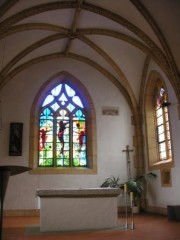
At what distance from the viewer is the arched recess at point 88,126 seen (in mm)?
10662

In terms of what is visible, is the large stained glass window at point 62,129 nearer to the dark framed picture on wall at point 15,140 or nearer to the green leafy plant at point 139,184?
the dark framed picture on wall at point 15,140

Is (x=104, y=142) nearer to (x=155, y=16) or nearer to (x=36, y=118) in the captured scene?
(x=36, y=118)

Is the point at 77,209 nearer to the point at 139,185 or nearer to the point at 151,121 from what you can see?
the point at 139,185

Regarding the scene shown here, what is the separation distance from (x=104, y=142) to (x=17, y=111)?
11.1ft

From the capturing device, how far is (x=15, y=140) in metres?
10.4

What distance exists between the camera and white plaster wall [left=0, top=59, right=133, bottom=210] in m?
10.3

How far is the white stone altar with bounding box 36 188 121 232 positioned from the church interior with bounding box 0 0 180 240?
8.42 feet

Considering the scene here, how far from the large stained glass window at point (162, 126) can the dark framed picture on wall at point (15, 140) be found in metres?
4.90

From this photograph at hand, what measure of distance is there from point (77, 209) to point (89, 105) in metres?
5.81

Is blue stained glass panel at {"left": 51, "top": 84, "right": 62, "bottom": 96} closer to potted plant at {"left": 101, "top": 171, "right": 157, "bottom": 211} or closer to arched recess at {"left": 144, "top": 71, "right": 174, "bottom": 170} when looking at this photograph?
arched recess at {"left": 144, "top": 71, "right": 174, "bottom": 170}

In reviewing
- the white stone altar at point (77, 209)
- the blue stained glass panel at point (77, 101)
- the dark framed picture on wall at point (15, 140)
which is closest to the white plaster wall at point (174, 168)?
the white stone altar at point (77, 209)

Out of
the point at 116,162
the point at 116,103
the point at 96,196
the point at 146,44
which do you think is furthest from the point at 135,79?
the point at 96,196

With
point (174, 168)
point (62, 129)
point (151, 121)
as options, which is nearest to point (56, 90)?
point (62, 129)

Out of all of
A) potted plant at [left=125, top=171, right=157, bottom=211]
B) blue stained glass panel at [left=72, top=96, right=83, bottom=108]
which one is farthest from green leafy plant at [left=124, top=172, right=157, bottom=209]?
blue stained glass panel at [left=72, top=96, right=83, bottom=108]
